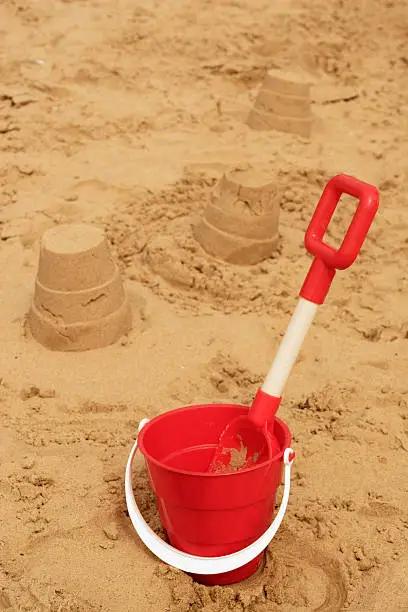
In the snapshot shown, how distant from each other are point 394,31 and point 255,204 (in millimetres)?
3215

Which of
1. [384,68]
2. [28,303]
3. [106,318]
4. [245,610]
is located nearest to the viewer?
[245,610]

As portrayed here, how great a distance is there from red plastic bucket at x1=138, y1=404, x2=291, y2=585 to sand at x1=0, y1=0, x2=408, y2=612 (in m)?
0.11

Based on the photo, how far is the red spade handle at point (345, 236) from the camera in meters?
1.79

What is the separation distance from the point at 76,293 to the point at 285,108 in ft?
7.82

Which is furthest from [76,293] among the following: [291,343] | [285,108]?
[285,108]

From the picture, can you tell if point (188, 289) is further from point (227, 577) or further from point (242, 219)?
point (227, 577)

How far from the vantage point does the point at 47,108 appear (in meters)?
4.57

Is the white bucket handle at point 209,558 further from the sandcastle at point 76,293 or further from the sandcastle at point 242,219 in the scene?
the sandcastle at point 242,219

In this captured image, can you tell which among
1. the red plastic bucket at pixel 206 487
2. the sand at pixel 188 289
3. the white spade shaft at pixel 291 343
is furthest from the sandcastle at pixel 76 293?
the white spade shaft at pixel 291 343

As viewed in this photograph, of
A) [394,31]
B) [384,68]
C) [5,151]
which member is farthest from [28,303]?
[394,31]

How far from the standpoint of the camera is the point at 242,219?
3424 mm

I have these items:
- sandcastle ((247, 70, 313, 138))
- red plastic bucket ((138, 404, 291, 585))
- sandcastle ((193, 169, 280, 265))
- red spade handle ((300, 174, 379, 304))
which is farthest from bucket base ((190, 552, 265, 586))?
sandcastle ((247, 70, 313, 138))

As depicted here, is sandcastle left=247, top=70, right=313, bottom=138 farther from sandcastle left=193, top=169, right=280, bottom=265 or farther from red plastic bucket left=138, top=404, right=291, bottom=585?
red plastic bucket left=138, top=404, right=291, bottom=585

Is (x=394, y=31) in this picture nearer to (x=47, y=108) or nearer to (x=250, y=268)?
(x=47, y=108)
